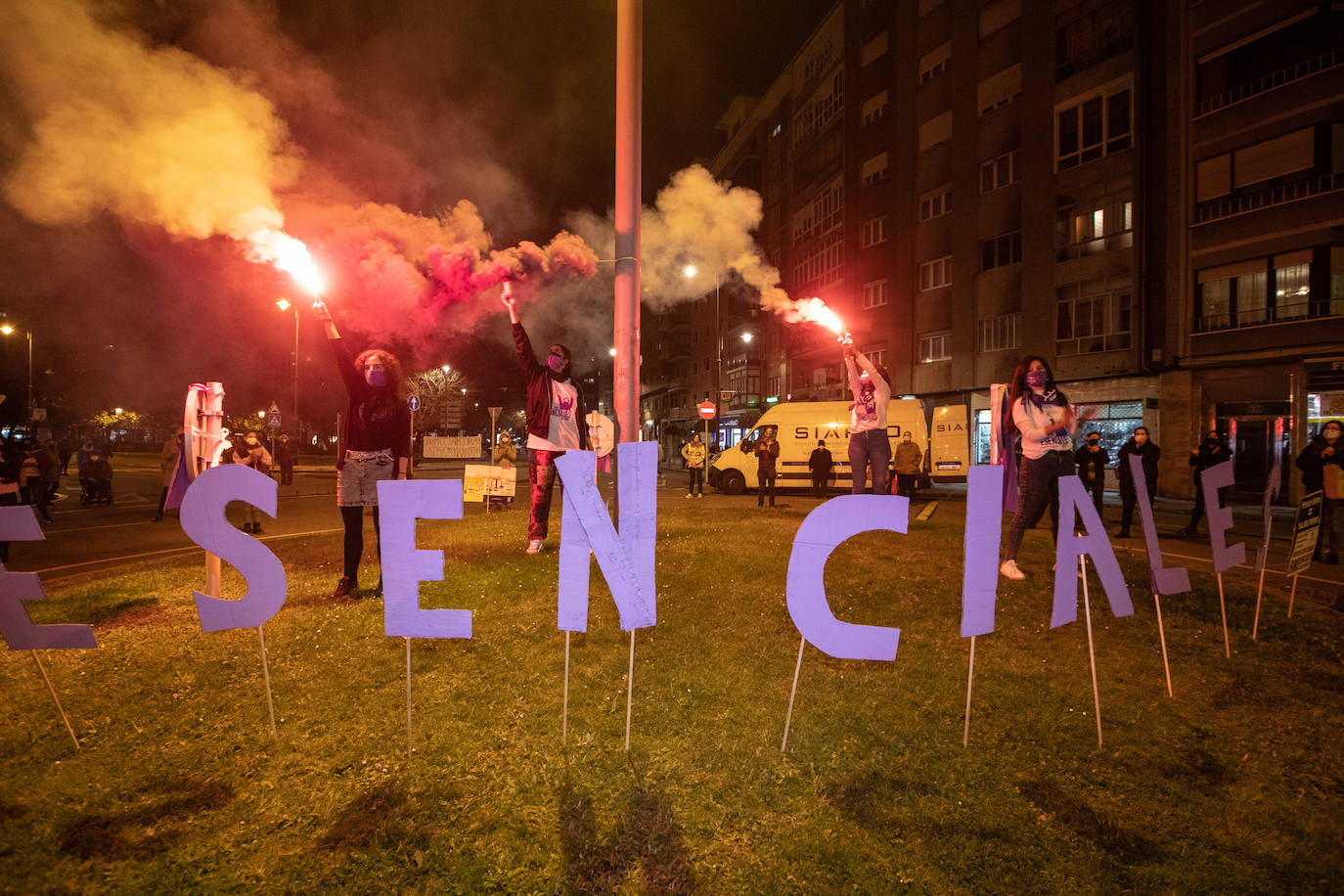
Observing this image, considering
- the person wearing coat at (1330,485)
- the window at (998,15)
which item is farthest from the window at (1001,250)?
the person wearing coat at (1330,485)

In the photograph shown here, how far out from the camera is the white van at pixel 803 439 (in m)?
19.9

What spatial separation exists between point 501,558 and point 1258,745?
6669 millimetres

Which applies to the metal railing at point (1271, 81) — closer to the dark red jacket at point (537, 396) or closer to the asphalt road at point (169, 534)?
the asphalt road at point (169, 534)

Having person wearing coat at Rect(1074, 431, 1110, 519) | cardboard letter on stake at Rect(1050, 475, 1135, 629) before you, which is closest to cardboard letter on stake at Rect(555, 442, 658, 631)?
cardboard letter on stake at Rect(1050, 475, 1135, 629)

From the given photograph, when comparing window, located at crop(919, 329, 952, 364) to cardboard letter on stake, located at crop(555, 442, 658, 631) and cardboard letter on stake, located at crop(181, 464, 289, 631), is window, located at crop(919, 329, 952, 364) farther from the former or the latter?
cardboard letter on stake, located at crop(181, 464, 289, 631)

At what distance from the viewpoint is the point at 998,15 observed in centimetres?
2769

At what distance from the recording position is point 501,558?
300 inches

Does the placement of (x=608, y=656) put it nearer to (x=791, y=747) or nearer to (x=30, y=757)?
(x=791, y=747)

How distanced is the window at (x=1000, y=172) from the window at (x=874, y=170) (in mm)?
6274

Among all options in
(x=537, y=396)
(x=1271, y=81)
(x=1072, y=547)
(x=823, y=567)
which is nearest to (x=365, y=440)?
(x=537, y=396)

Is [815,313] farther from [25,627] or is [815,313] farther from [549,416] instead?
[25,627]

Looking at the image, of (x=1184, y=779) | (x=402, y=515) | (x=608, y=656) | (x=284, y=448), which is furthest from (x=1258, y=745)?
(x=284, y=448)

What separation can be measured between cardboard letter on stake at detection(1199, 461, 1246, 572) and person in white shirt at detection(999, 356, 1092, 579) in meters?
1.16

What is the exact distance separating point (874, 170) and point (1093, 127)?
1159cm
